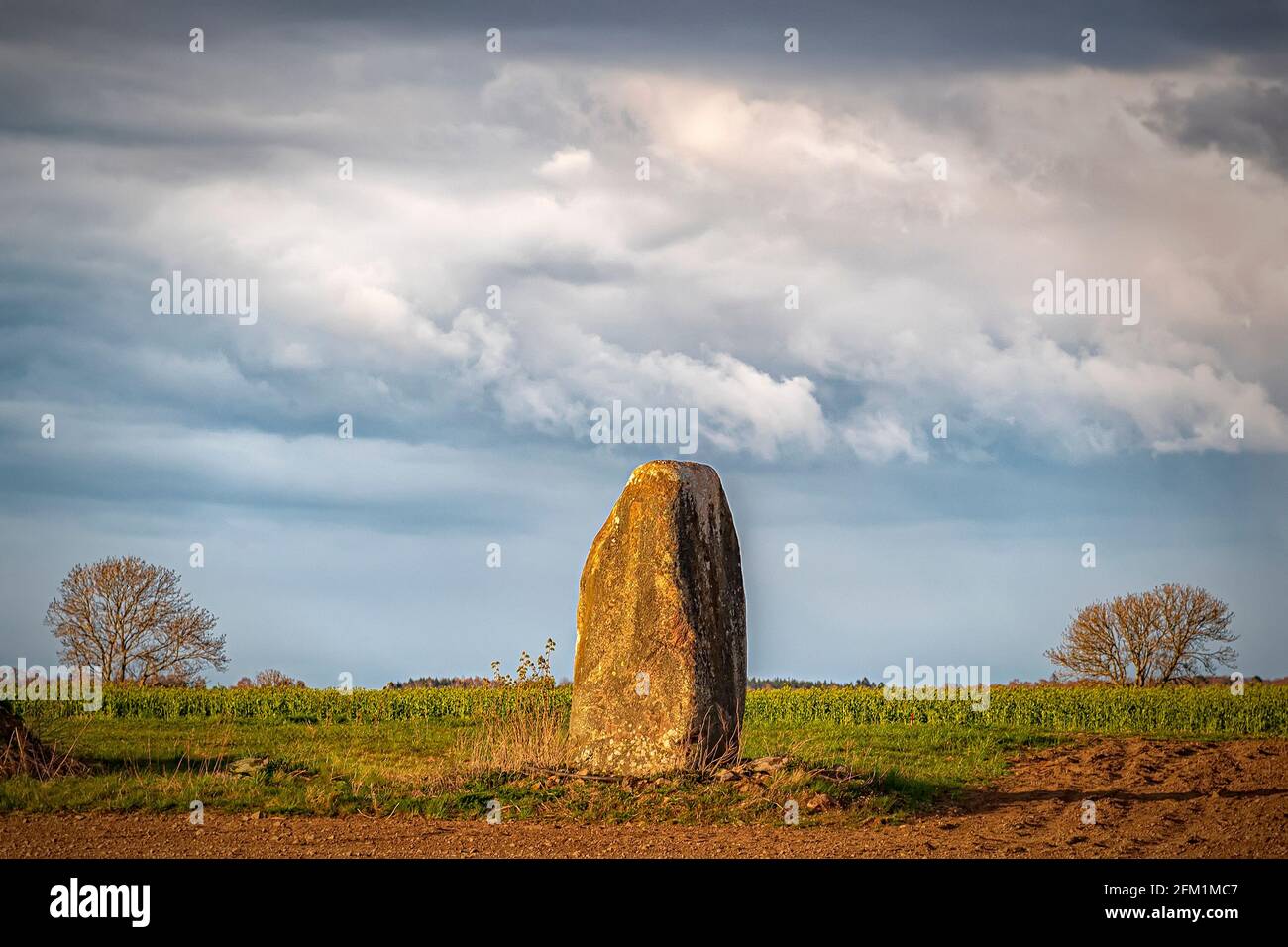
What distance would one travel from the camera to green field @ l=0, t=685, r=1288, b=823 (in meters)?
12.4

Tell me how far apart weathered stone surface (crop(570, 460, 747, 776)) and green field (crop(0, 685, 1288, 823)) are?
0.57 meters

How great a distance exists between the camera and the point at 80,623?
3303 centimetres

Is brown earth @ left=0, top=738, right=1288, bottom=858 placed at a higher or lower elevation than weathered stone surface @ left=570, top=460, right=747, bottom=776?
lower

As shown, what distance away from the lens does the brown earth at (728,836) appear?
1033cm

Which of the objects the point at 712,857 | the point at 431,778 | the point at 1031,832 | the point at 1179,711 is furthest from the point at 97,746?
the point at 1179,711

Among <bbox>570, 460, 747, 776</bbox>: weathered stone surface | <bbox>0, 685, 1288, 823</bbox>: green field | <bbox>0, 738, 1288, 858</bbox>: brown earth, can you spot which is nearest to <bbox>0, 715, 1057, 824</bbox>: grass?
<bbox>0, 685, 1288, 823</bbox>: green field

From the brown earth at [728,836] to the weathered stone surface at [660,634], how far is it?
1.69 meters

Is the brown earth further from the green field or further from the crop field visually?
the crop field

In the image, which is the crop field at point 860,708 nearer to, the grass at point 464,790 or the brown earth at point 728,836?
the grass at point 464,790

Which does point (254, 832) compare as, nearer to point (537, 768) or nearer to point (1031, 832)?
point (537, 768)

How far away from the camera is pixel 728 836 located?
1123cm

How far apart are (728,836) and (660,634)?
2748 mm

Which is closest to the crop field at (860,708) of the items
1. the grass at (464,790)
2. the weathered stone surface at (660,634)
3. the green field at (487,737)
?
the green field at (487,737)
